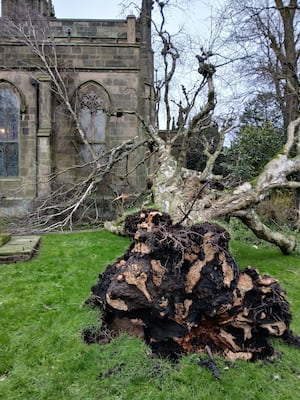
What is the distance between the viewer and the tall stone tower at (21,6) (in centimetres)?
1601

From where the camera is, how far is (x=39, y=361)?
10.2ft

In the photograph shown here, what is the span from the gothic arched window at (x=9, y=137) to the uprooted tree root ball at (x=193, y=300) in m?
11.2

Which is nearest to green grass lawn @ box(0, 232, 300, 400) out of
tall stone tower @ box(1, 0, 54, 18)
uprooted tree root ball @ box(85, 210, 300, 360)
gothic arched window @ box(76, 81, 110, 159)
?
uprooted tree root ball @ box(85, 210, 300, 360)

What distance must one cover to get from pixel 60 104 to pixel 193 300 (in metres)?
11.9

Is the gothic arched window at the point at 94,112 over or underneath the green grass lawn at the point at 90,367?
over

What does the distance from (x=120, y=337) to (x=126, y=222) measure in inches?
209

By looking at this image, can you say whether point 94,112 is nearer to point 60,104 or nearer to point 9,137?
point 60,104

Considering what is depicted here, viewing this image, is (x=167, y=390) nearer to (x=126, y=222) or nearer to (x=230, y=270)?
(x=230, y=270)

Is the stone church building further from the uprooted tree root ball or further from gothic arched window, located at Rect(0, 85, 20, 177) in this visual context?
the uprooted tree root ball

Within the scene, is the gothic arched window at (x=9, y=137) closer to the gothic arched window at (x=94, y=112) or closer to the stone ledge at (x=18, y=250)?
the gothic arched window at (x=94, y=112)

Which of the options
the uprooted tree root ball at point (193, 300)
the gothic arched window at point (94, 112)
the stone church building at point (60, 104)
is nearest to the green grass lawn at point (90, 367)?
the uprooted tree root ball at point (193, 300)

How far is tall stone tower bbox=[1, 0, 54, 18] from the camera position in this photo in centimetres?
1601

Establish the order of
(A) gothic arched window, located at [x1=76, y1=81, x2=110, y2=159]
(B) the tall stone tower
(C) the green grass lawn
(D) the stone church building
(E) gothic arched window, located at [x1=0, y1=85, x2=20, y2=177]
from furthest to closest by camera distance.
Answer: (B) the tall stone tower
(A) gothic arched window, located at [x1=76, y1=81, x2=110, y2=159]
(E) gothic arched window, located at [x1=0, y1=85, x2=20, y2=177]
(D) the stone church building
(C) the green grass lawn

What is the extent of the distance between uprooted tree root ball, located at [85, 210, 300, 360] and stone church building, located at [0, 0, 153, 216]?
400 inches
